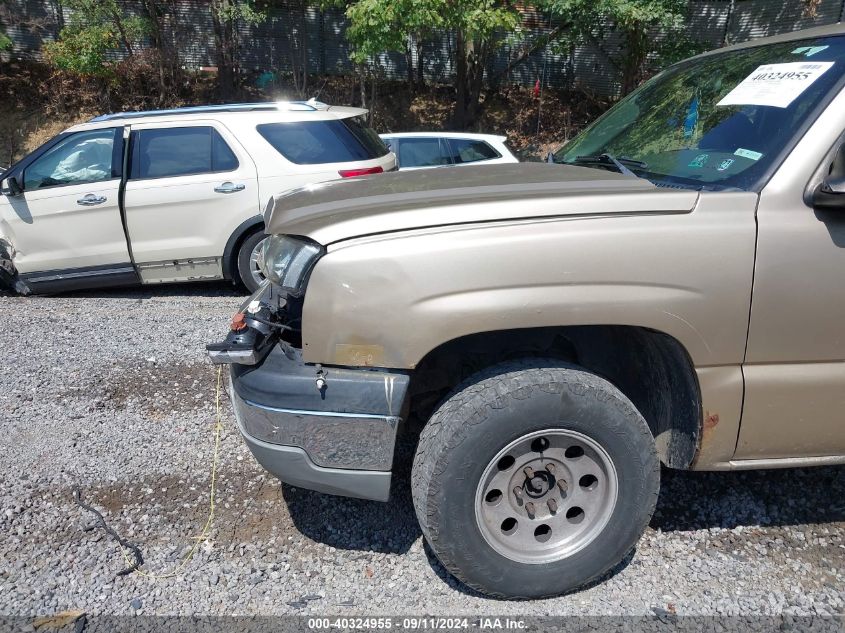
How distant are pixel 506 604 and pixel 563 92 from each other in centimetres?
1821

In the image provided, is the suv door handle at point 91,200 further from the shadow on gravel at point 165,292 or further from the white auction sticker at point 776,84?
the white auction sticker at point 776,84

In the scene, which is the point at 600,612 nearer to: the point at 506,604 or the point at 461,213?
the point at 506,604

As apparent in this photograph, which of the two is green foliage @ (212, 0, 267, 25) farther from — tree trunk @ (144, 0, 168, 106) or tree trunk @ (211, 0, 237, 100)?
tree trunk @ (144, 0, 168, 106)

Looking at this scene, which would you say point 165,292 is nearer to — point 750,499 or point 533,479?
point 533,479

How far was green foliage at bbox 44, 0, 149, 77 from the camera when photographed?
14.4 m

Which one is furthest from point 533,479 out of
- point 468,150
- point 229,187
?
point 468,150

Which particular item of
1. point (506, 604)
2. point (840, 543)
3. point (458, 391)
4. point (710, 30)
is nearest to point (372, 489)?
point (458, 391)

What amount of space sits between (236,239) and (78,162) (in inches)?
72.2

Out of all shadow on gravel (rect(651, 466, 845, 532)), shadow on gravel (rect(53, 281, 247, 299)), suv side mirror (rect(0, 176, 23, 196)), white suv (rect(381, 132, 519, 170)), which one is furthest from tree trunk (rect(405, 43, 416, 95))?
shadow on gravel (rect(651, 466, 845, 532))

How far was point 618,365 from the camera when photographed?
2.78 metres

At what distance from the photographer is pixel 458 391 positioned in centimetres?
240

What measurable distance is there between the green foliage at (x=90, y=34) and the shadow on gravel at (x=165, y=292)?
400 inches

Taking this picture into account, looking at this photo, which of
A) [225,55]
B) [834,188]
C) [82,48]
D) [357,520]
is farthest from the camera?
[225,55]

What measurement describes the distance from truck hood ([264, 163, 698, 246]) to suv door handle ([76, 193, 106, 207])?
14.5ft
